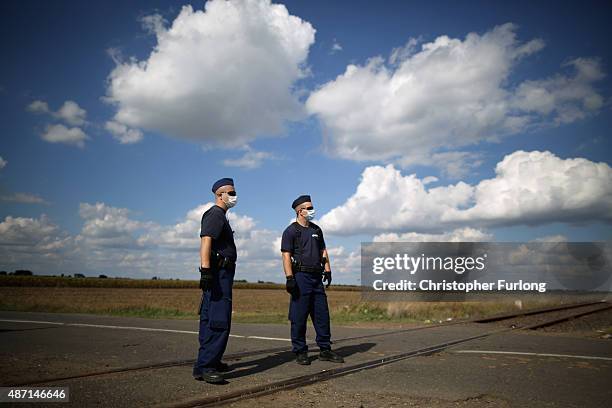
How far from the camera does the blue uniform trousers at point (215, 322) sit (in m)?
5.11

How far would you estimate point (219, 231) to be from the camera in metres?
5.31

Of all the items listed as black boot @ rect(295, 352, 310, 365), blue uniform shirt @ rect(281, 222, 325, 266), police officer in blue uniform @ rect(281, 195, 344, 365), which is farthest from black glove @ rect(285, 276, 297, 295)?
black boot @ rect(295, 352, 310, 365)

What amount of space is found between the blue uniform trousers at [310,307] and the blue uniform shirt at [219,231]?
56.9 inches

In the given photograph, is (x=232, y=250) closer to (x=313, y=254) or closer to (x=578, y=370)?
(x=313, y=254)

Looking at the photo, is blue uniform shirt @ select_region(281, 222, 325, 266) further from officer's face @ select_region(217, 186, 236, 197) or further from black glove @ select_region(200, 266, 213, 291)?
black glove @ select_region(200, 266, 213, 291)

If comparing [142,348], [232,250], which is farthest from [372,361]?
[142,348]

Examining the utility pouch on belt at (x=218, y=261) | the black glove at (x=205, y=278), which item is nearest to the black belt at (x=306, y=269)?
the utility pouch on belt at (x=218, y=261)

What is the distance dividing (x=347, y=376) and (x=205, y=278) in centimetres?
196

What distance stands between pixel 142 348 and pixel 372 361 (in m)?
3.55

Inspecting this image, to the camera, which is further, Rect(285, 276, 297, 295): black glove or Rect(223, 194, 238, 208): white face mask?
Rect(285, 276, 297, 295): black glove

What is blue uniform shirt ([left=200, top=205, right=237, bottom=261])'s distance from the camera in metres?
5.29

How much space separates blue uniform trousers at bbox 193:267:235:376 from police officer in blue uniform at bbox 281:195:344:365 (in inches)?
49.7

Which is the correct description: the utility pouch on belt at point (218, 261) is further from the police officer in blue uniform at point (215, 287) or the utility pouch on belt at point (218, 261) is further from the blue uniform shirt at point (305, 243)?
the blue uniform shirt at point (305, 243)

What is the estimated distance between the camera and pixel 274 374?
17.9 ft
